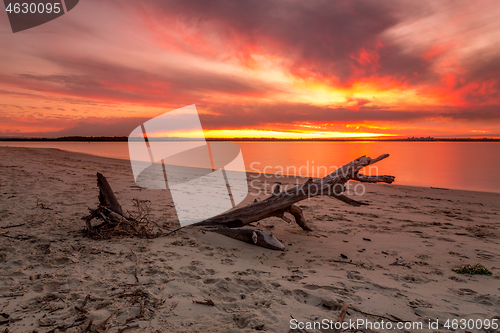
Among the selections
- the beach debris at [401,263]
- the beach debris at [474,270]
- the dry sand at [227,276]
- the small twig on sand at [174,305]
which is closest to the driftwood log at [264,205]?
the dry sand at [227,276]

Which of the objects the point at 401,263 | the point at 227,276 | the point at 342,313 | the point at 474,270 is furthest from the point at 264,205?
the point at 474,270

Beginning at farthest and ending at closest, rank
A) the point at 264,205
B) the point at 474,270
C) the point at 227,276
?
the point at 264,205, the point at 474,270, the point at 227,276

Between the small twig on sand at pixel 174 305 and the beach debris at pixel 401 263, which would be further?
the beach debris at pixel 401 263

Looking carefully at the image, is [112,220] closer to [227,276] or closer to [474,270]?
[227,276]

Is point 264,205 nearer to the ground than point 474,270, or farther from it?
farther from it

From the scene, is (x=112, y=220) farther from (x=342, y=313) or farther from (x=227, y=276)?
(x=342, y=313)

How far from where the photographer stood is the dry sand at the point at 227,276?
232 centimetres

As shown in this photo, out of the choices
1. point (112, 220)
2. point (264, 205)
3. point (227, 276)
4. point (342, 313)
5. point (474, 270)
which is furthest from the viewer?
point (264, 205)

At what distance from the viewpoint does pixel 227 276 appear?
318 centimetres

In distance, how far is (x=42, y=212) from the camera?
5.07 meters

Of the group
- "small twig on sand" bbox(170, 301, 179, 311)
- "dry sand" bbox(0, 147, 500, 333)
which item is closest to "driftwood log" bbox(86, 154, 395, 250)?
"dry sand" bbox(0, 147, 500, 333)

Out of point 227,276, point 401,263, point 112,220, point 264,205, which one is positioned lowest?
point 401,263

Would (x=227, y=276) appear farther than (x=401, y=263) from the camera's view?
No

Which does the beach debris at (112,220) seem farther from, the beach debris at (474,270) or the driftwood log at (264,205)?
the beach debris at (474,270)
